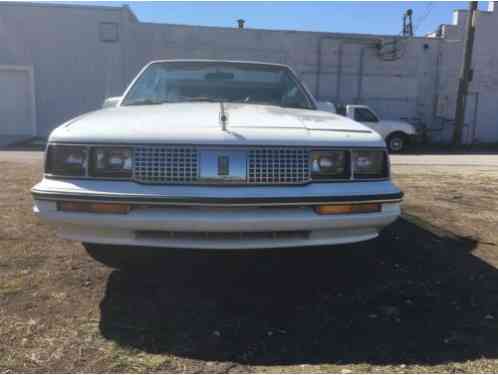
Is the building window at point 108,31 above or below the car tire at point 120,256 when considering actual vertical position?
above

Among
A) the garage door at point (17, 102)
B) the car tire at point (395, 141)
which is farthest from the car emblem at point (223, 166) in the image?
the garage door at point (17, 102)

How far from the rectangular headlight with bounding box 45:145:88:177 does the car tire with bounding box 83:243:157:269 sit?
3.06 ft

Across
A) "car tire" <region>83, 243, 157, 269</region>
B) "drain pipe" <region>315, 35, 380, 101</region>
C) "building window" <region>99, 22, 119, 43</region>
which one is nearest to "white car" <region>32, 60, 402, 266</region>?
"car tire" <region>83, 243, 157, 269</region>

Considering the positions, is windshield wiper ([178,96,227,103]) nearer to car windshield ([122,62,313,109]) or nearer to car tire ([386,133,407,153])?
car windshield ([122,62,313,109])

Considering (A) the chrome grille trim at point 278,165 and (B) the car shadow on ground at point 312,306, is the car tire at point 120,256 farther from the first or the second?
(A) the chrome grille trim at point 278,165

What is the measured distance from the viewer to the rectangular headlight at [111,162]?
8.17ft

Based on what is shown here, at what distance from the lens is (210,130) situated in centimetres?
252

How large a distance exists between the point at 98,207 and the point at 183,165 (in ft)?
1.62

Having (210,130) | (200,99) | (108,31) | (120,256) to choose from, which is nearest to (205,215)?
(210,130)

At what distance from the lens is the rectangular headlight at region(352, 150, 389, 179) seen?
265 centimetres

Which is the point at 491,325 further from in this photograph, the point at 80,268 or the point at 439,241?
the point at 80,268

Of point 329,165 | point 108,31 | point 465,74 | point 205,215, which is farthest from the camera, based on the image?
point 465,74

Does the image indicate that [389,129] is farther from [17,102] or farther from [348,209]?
[348,209]

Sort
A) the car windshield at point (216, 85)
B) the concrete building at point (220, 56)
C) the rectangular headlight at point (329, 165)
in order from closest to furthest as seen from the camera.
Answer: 1. the rectangular headlight at point (329, 165)
2. the car windshield at point (216, 85)
3. the concrete building at point (220, 56)
